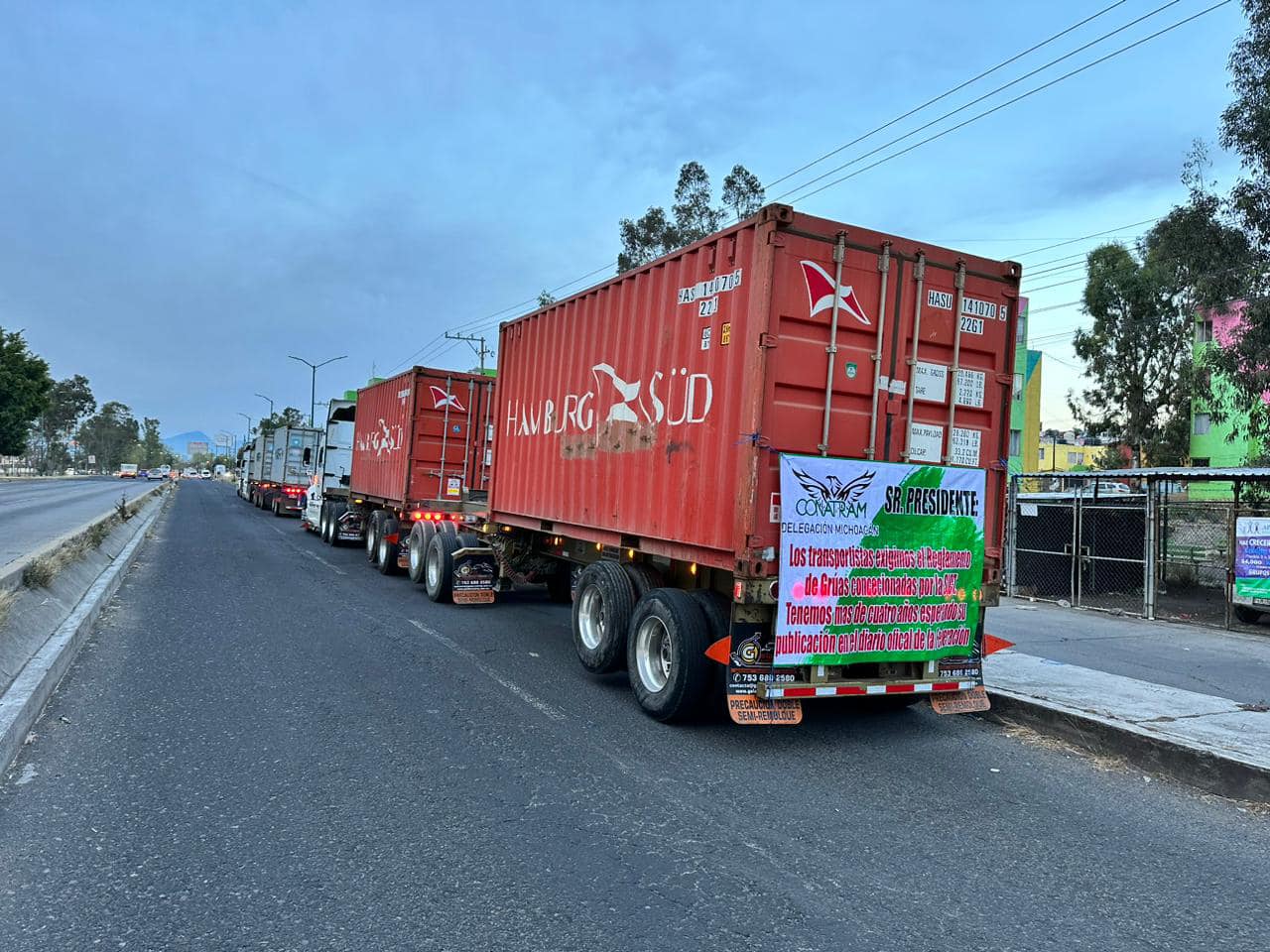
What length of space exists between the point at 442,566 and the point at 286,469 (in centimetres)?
2476

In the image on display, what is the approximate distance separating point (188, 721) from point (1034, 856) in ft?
16.9

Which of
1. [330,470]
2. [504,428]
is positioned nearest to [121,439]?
[330,470]

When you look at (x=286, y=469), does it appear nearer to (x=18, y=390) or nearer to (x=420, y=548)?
(x=420, y=548)

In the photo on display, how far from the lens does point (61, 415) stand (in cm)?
9969

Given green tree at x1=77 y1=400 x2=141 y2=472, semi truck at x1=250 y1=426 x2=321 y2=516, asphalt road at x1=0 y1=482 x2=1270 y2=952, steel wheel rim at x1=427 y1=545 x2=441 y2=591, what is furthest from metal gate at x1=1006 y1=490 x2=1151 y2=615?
green tree at x1=77 y1=400 x2=141 y2=472

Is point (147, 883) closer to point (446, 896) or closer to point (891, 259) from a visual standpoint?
point (446, 896)

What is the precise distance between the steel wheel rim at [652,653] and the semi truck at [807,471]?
0.02 metres

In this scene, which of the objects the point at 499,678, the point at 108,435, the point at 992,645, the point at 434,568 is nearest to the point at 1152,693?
the point at 992,645

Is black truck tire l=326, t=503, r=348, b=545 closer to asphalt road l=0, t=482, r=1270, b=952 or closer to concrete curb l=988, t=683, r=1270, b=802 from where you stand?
asphalt road l=0, t=482, r=1270, b=952

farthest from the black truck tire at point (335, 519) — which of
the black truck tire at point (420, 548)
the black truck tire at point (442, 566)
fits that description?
the black truck tire at point (442, 566)

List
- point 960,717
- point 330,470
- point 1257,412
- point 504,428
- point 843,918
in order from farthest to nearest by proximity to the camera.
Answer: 1. point 330,470
2. point 1257,412
3. point 504,428
4. point 960,717
5. point 843,918

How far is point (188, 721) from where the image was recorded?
5738mm

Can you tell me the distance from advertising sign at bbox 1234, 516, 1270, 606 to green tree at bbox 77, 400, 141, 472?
145332mm

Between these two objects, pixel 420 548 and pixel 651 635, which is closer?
pixel 651 635
